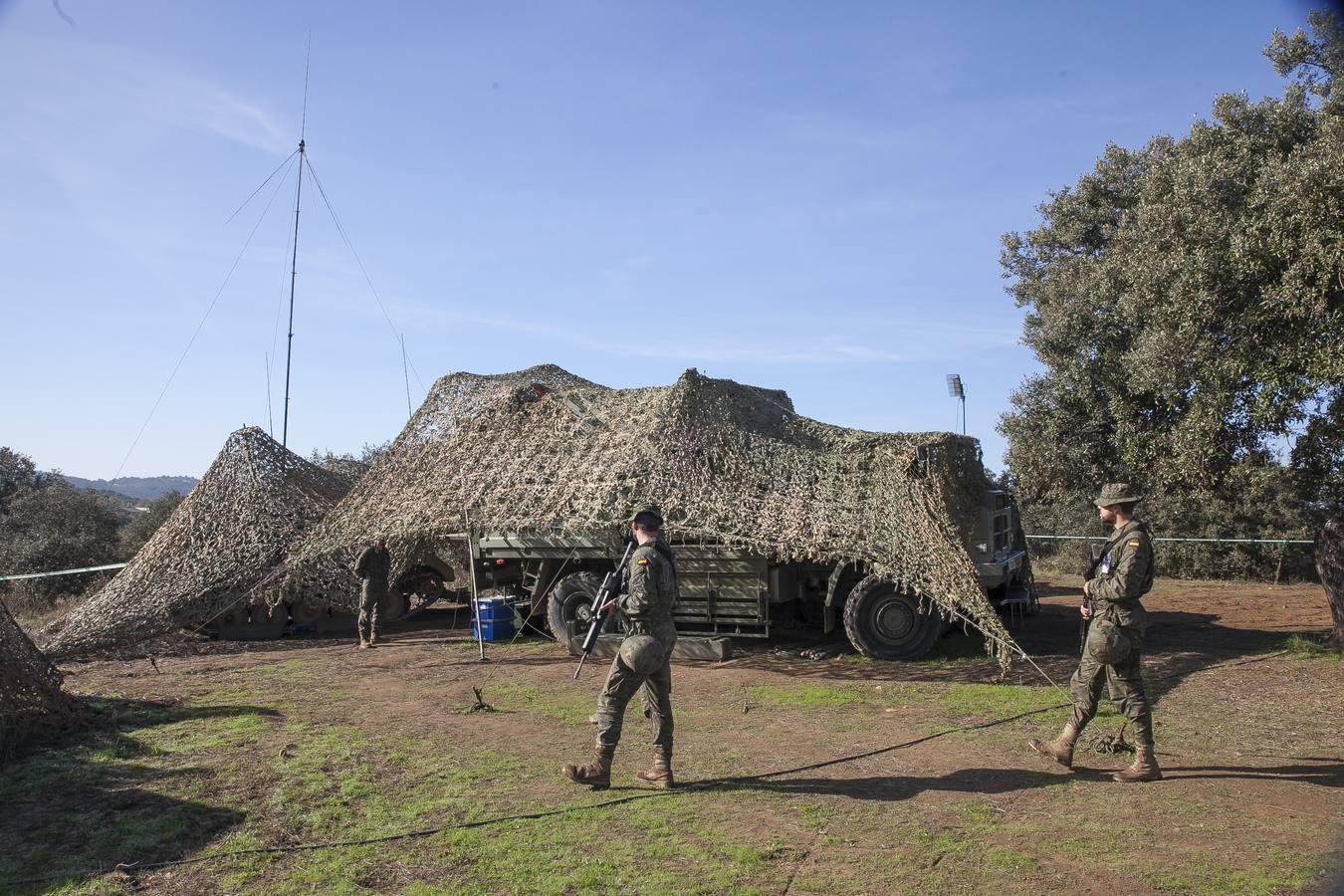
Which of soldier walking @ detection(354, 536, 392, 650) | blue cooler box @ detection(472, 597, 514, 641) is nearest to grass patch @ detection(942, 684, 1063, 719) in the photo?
blue cooler box @ detection(472, 597, 514, 641)

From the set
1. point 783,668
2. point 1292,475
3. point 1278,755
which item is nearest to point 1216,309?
point 1292,475

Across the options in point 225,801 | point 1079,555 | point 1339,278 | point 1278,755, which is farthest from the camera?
point 1079,555

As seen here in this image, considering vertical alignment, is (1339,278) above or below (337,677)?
A: above

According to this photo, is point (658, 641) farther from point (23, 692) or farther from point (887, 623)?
point (887, 623)

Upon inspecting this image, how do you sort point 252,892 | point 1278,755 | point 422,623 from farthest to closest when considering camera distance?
point 422,623
point 1278,755
point 252,892

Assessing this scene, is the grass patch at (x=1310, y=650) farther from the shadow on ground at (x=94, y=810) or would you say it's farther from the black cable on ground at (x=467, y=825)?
the shadow on ground at (x=94, y=810)

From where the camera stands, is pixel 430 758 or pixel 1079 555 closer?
pixel 430 758

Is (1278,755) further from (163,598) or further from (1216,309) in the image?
(163,598)

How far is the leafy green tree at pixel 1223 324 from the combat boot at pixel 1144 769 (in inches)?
197

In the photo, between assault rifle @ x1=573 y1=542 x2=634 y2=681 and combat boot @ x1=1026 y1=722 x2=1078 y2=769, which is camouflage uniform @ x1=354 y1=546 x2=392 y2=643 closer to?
assault rifle @ x1=573 y1=542 x2=634 y2=681

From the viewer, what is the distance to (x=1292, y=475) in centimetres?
1176

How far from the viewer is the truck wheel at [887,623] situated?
1106 cm

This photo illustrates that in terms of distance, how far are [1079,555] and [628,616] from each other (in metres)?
19.7

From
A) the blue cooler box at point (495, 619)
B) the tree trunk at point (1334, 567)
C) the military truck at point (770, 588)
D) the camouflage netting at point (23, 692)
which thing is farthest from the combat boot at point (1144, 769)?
the blue cooler box at point (495, 619)
